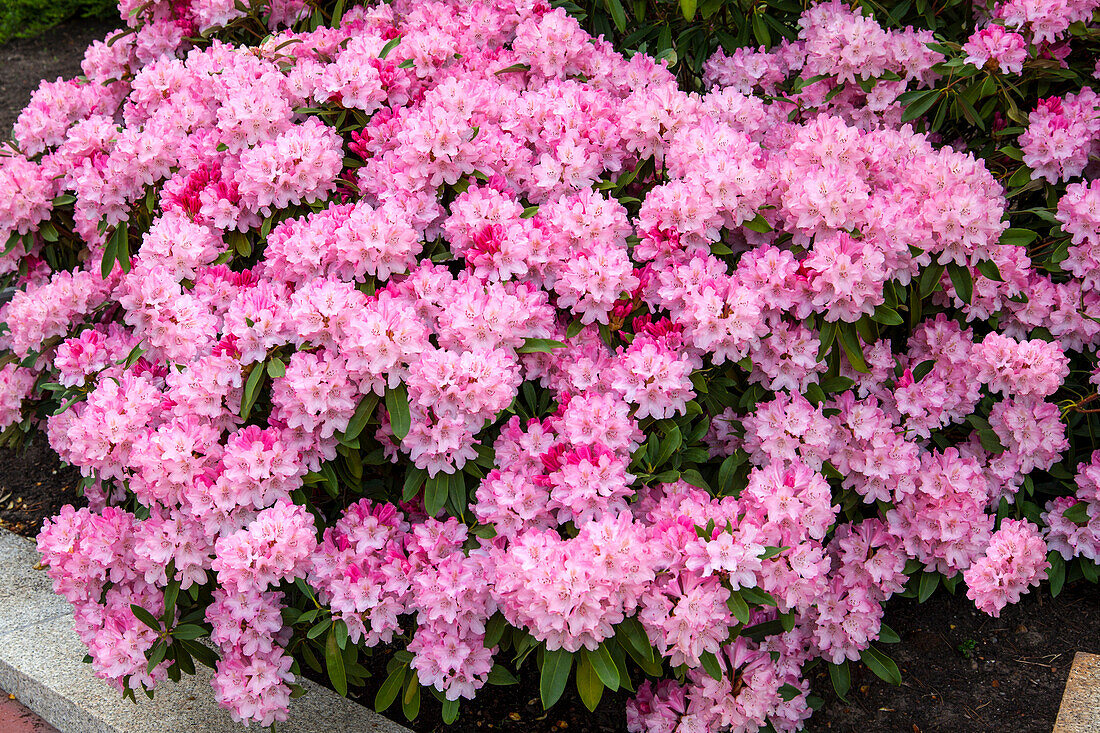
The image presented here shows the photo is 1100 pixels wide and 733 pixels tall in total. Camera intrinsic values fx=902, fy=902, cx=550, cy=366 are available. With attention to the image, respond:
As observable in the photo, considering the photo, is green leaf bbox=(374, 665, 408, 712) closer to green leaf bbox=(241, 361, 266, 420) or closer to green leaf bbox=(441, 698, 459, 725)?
green leaf bbox=(441, 698, 459, 725)

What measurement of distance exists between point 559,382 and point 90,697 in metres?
1.45

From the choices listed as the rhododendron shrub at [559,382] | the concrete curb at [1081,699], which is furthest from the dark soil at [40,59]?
the concrete curb at [1081,699]

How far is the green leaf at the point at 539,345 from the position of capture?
1.91 m

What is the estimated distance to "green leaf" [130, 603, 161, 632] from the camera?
1.95 metres

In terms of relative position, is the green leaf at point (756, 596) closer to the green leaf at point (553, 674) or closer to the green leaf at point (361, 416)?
the green leaf at point (553, 674)

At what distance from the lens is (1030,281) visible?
2.32 metres

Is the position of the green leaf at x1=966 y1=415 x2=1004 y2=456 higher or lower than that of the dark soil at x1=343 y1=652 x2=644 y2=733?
higher

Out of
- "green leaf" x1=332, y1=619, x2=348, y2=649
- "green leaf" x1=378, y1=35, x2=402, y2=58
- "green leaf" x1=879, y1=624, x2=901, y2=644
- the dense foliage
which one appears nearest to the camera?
"green leaf" x1=332, y1=619, x2=348, y2=649

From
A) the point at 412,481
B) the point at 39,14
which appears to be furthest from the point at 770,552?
the point at 39,14

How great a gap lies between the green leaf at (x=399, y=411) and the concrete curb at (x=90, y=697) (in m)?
0.83

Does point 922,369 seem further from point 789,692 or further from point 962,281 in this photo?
point 789,692

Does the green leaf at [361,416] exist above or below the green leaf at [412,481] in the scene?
above

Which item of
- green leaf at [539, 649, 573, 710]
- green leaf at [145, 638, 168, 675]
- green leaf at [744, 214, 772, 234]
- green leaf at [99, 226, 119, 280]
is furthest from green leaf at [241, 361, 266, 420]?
green leaf at [744, 214, 772, 234]

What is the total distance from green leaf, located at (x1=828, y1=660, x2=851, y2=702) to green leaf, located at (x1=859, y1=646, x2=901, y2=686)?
0.18 feet
